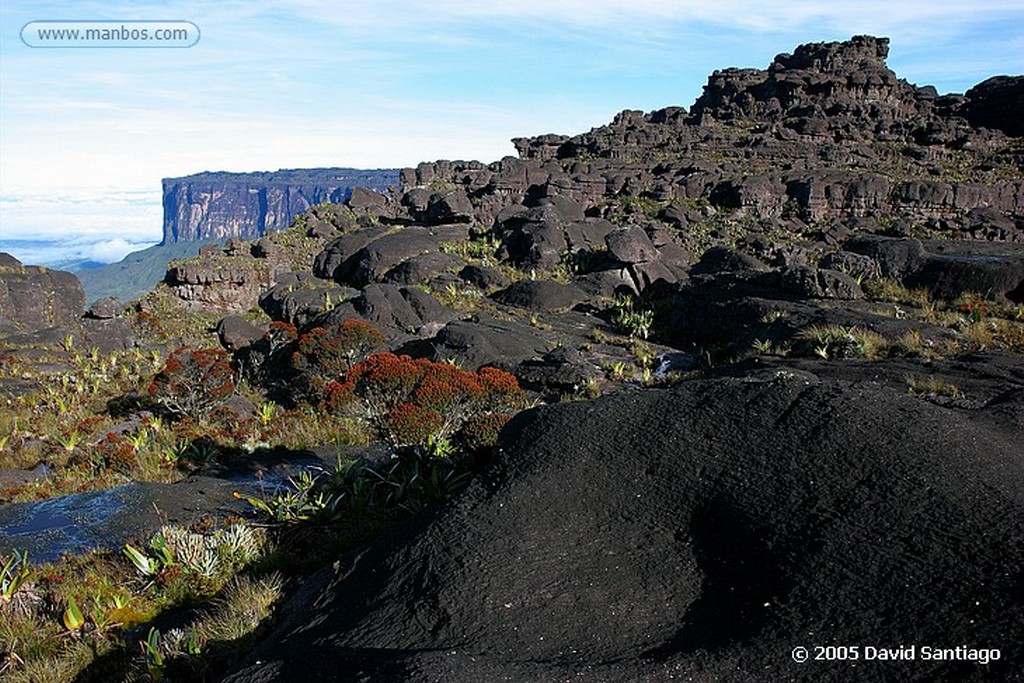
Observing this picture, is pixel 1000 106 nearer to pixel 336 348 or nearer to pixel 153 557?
pixel 336 348

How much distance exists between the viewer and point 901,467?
5375 mm

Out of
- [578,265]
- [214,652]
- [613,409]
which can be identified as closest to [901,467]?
[613,409]

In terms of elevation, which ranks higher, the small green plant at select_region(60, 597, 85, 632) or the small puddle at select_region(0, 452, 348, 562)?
the small green plant at select_region(60, 597, 85, 632)

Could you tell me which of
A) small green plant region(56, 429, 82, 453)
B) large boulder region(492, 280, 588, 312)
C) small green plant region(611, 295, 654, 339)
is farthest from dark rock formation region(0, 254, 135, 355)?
small green plant region(611, 295, 654, 339)

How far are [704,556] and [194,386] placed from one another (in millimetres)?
17668

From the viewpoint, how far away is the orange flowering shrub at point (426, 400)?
10.3 m

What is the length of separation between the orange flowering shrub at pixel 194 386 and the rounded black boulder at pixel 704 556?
14.8m

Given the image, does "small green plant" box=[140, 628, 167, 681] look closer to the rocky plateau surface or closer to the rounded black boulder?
the rocky plateau surface

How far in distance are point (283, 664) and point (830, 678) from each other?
3393mm

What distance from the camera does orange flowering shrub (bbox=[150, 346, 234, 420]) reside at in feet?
64.4

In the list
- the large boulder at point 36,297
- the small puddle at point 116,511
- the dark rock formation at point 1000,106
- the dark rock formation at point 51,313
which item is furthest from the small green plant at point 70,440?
the dark rock formation at point 1000,106

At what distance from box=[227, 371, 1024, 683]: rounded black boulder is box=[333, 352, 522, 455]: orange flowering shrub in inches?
138

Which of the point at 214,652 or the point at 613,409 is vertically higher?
the point at 613,409

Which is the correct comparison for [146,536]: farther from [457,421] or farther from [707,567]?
[707,567]
